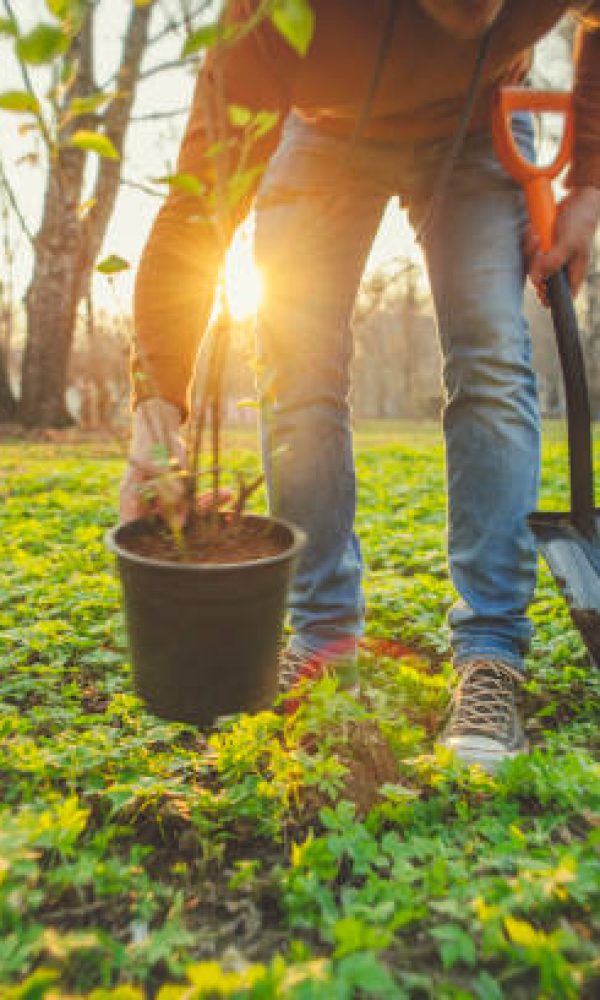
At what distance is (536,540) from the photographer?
74.2 inches

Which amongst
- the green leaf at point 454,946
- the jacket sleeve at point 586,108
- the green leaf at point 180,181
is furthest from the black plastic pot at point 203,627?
the jacket sleeve at point 586,108

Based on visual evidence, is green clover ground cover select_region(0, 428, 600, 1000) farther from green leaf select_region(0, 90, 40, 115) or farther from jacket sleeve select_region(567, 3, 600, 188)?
jacket sleeve select_region(567, 3, 600, 188)

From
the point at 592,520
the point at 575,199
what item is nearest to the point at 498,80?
the point at 575,199

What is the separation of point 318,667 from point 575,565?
26.6 inches

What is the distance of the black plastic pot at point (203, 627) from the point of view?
3.79 ft

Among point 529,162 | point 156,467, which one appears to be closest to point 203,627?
point 156,467

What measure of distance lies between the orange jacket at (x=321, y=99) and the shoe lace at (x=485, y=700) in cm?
93

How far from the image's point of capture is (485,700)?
1729 millimetres

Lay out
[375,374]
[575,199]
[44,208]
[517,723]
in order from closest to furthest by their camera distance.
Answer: [517,723] < [575,199] < [44,208] < [375,374]

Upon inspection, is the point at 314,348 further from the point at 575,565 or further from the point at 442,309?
the point at 575,565

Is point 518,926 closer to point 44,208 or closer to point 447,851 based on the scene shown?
point 447,851

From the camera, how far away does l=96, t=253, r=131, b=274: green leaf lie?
117 cm

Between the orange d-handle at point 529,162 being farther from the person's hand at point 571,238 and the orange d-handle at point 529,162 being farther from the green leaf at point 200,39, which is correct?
the green leaf at point 200,39

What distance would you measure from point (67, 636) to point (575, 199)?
1.89m
